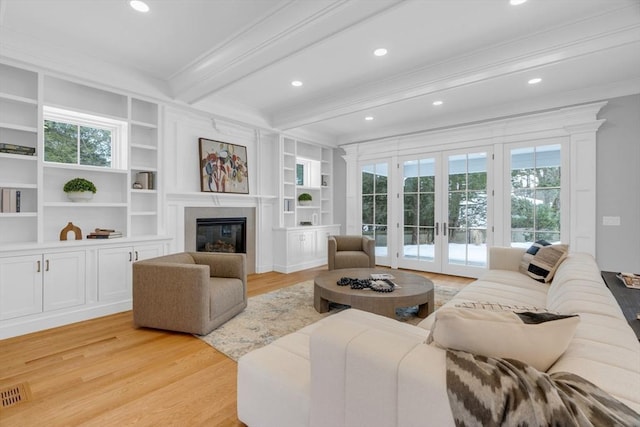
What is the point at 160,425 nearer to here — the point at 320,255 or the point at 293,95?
the point at 293,95

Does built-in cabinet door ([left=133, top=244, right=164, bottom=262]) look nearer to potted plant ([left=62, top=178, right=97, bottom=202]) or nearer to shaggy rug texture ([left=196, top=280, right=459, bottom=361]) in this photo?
potted plant ([left=62, top=178, right=97, bottom=202])

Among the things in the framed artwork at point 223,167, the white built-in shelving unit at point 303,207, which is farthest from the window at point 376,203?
the framed artwork at point 223,167

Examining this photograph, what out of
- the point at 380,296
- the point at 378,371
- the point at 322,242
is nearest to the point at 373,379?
the point at 378,371

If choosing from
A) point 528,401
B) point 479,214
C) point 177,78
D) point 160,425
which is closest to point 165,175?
point 177,78


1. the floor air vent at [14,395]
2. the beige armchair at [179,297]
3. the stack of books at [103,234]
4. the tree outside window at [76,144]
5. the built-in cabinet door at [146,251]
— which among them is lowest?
the floor air vent at [14,395]

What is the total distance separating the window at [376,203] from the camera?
6.19 meters

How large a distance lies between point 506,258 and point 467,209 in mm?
1770

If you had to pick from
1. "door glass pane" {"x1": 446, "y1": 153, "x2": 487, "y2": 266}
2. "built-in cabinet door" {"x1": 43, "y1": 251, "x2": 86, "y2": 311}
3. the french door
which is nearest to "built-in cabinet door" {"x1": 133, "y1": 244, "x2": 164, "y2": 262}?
"built-in cabinet door" {"x1": 43, "y1": 251, "x2": 86, "y2": 311}

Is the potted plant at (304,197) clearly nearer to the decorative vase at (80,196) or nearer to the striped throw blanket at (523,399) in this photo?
the decorative vase at (80,196)

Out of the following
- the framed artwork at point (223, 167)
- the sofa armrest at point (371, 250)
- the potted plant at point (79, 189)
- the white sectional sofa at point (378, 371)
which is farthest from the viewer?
the sofa armrest at point (371, 250)

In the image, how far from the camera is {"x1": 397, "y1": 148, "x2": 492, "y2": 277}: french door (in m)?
5.09

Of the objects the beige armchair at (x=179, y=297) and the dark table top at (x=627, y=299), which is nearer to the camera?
the dark table top at (x=627, y=299)

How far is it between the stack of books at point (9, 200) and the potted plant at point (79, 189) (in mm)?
405

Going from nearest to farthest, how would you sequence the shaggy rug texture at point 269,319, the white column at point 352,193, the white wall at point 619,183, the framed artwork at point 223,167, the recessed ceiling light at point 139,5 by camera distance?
the recessed ceiling light at point 139,5 < the shaggy rug texture at point 269,319 < the white wall at point 619,183 < the framed artwork at point 223,167 < the white column at point 352,193
